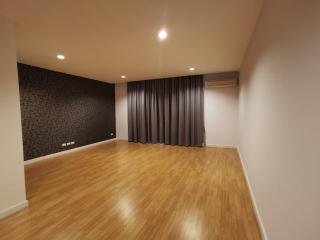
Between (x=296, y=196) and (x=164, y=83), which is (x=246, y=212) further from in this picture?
(x=164, y=83)

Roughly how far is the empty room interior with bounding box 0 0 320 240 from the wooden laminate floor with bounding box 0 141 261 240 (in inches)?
0.7

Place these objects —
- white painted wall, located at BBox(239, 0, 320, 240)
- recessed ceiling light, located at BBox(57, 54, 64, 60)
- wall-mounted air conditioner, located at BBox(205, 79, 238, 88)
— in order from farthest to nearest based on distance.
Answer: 1. wall-mounted air conditioner, located at BBox(205, 79, 238, 88)
2. recessed ceiling light, located at BBox(57, 54, 64, 60)
3. white painted wall, located at BBox(239, 0, 320, 240)

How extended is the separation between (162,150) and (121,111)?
2.72m

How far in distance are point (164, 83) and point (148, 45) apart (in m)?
2.94

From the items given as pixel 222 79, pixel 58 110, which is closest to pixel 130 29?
pixel 58 110

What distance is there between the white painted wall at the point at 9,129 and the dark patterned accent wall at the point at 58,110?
215 centimetres

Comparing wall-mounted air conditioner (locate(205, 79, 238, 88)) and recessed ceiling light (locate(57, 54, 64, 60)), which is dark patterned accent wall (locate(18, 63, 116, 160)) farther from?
wall-mounted air conditioner (locate(205, 79, 238, 88))

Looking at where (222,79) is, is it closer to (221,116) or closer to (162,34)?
(221,116)

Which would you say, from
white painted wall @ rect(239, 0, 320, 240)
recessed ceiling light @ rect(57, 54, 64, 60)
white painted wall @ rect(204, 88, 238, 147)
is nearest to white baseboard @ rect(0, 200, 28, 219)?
recessed ceiling light @ rect(57, 54, 64, 60)

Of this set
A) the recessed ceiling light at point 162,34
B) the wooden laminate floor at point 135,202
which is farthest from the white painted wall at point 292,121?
the recessed ceiling light at point 162,34

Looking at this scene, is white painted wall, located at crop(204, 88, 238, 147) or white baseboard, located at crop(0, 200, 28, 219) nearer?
white baseboard, located at crop(0, 200, 28, 219)

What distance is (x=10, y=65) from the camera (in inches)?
77.0

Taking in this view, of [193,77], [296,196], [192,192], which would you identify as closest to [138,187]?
[192,192]

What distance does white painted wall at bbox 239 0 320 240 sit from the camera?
76 cm
